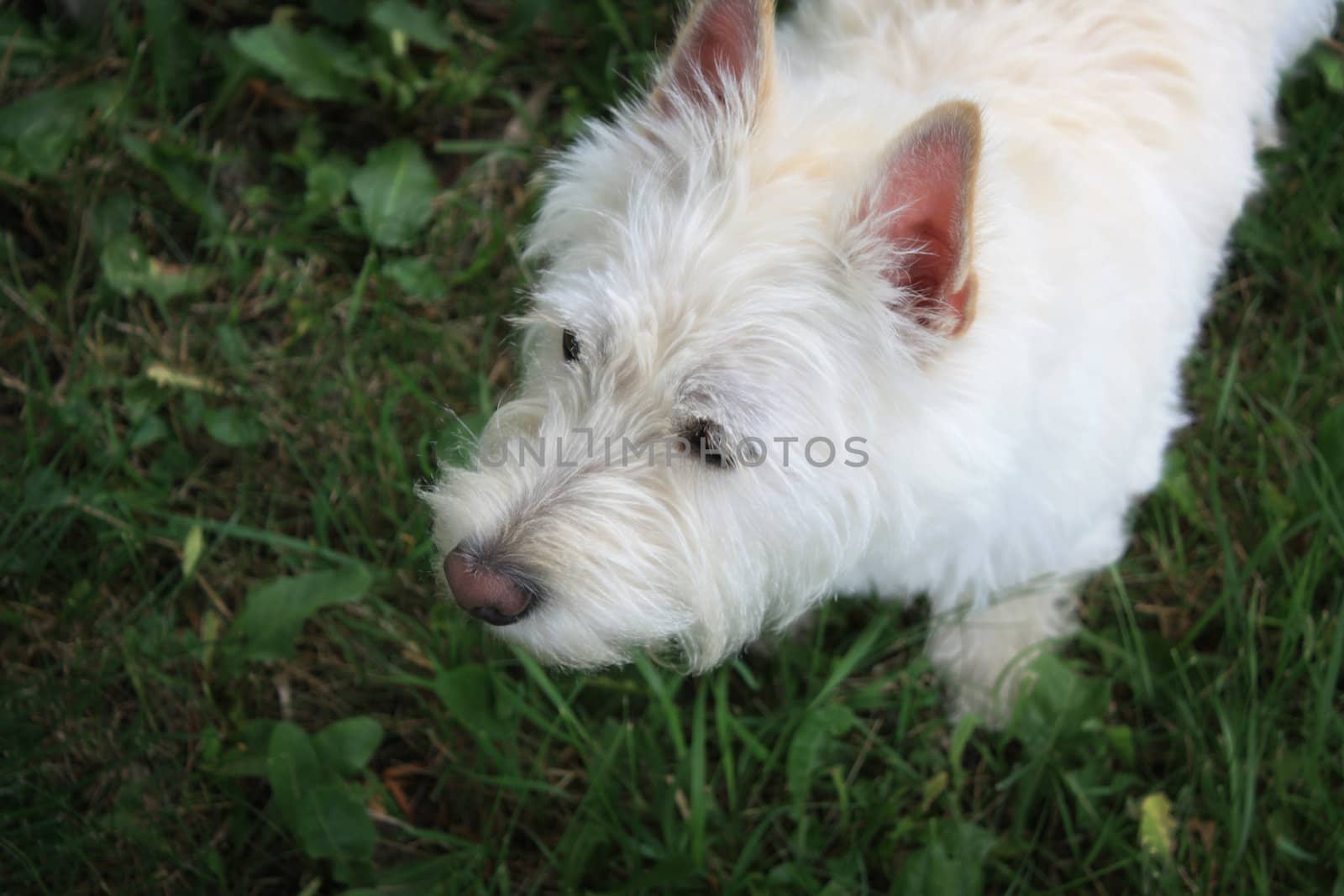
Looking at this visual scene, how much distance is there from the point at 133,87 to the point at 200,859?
2.49m

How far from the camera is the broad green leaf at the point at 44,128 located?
3.02 m

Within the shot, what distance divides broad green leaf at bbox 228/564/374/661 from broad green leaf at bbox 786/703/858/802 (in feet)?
3.88

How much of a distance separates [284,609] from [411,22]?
1.92 m

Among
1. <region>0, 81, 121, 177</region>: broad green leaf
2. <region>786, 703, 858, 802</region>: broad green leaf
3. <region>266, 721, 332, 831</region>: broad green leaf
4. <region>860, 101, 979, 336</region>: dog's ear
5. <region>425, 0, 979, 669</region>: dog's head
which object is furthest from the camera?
<region>0, 81, 121, 177</region>: broad green leaf

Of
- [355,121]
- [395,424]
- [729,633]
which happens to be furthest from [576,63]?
[729,633]

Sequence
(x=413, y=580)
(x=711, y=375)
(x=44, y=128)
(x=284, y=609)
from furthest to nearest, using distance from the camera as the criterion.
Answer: (x=44, y=128) → (x=413, y=580) → (x=284, y=609) → (x=711, y=375)

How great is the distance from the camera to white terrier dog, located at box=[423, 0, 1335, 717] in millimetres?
1667

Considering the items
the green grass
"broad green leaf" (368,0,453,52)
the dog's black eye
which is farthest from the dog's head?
"broad green leaf" (368,0,453,52)

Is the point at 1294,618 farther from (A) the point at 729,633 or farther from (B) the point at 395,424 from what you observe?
(B) the point at 395,424

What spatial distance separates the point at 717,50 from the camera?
183cm

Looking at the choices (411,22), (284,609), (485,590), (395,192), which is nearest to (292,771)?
(284,609)

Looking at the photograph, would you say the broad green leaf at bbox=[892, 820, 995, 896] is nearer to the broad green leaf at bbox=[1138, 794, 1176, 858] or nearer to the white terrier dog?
the broad green leaf at bbox=[1138, 794, 1176, 858]

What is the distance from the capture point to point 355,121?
3.46m

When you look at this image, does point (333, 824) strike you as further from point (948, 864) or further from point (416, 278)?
point (416, 278)
